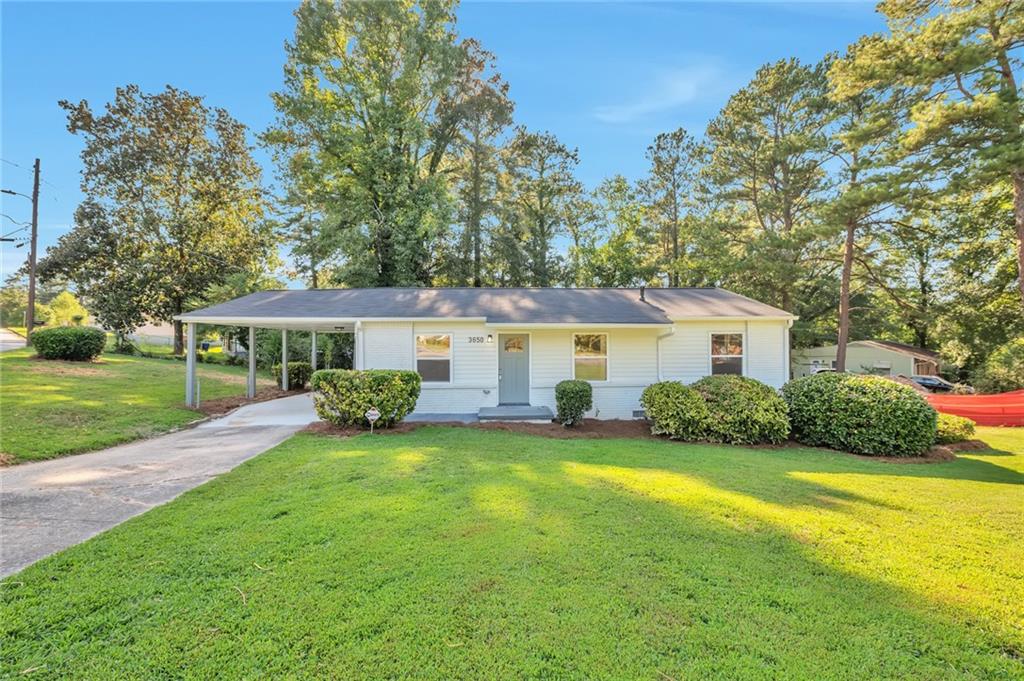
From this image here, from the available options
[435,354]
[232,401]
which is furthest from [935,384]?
[232,401]

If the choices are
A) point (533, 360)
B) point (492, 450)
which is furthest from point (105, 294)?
point (492, 450)

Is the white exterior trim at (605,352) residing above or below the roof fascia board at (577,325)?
below

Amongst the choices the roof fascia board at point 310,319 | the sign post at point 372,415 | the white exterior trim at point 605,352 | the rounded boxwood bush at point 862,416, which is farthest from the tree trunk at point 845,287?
the sign post at point 372,415

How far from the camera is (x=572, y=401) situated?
9.80 m

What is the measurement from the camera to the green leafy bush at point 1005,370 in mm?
17672

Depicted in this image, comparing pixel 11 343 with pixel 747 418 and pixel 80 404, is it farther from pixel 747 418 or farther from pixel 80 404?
pixel 747 418

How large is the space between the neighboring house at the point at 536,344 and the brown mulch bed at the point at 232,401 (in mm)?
2389

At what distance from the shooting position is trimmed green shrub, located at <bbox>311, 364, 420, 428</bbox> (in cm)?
876

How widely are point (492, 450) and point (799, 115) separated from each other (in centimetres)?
2342

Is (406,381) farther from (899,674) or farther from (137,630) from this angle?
(899,674)

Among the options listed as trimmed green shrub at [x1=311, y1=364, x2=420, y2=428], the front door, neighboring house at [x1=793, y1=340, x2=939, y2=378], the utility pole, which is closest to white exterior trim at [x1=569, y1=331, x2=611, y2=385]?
the front door

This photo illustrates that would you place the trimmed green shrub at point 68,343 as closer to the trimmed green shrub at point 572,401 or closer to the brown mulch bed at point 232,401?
the brown mulch bed at point 232,401

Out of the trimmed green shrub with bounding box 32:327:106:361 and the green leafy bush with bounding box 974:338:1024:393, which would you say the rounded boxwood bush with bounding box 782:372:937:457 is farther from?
the trimmed green shrub with bounding box 32:327:106:361

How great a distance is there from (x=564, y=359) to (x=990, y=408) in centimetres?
1304
